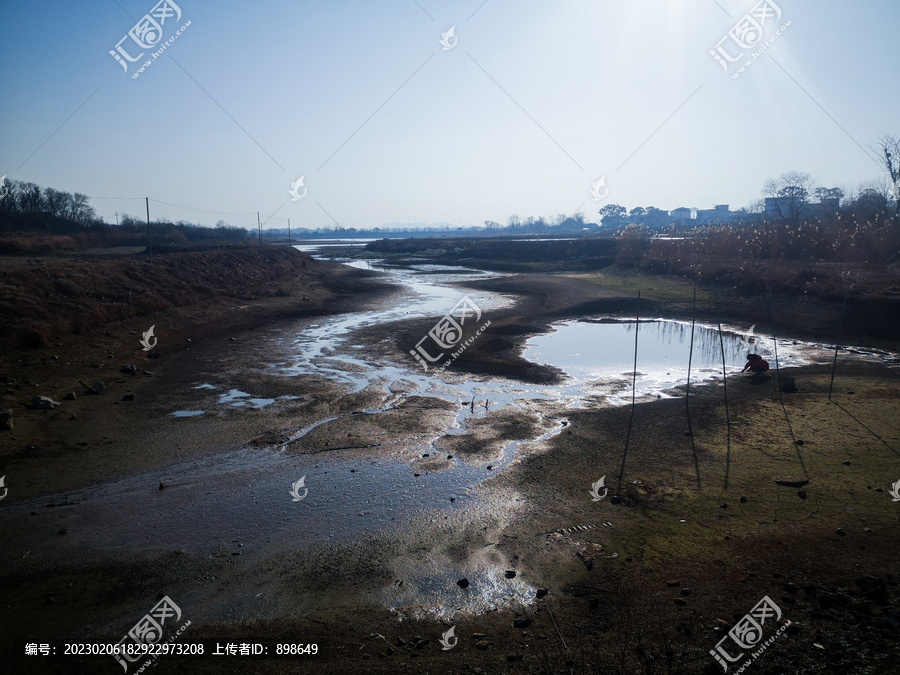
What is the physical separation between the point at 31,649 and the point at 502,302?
2951cm

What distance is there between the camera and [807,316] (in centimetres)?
2391

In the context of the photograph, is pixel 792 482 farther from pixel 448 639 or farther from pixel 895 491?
pixel 448 639

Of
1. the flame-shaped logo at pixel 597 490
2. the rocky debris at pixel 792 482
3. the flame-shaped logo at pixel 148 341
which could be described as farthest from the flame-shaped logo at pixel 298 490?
the flame-shaped logo at pixel 148 341

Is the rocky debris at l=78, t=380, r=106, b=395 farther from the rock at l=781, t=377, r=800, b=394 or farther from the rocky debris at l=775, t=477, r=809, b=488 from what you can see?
the rock at l=781, t=377, r=800, b=394

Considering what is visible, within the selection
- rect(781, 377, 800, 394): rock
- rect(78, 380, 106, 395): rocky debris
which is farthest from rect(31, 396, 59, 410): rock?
rect(781, 377, 800, 394): rock

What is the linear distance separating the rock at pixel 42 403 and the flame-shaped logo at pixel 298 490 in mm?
7199

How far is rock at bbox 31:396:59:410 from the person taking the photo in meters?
12.0

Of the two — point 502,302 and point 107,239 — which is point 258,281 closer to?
point 502,302

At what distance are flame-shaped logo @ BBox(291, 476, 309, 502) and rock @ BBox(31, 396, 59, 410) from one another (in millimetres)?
7199

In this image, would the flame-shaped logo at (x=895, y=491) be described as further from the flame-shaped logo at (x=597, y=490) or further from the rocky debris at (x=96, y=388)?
the rocky debris at (x=96, y=388)

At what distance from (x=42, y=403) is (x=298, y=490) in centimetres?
756

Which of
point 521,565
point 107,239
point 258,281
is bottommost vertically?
→ point 521,565

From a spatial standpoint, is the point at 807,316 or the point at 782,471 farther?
the point at 807,316

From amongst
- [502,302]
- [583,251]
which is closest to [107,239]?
[502,302]
